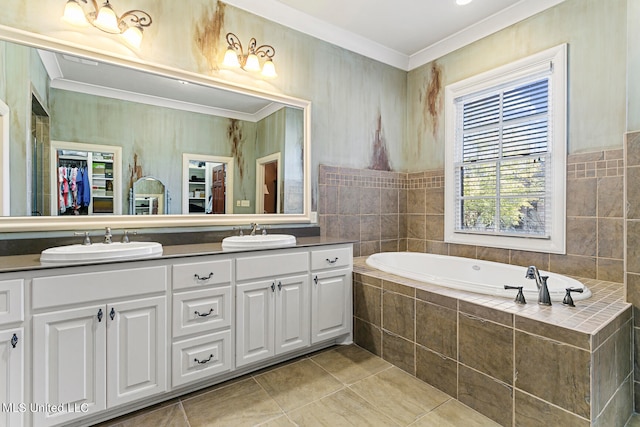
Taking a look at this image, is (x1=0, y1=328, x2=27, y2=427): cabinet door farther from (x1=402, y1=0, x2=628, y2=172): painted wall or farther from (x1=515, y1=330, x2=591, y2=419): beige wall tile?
(x1=402, y1=0, x2=628, y2=172): painted wall

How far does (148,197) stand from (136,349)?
3.16 ft

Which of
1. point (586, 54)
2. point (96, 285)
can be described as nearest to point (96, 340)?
point (96, 285)

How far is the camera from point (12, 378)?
53.9 inches

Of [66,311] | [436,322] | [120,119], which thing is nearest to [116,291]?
[66,311]

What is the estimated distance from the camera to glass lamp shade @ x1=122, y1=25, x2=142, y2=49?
2049mm

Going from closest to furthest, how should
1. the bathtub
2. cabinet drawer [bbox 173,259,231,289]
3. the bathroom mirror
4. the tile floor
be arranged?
the tile floor
cabinet drawer [bbox 173,259,231,289]
the bathtub
the bathroom mirror

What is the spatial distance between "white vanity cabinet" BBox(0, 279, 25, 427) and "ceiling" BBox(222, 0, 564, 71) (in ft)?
7.48

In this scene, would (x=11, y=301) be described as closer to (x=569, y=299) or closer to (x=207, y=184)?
(x=207, y=184)

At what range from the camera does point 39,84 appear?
1853mm

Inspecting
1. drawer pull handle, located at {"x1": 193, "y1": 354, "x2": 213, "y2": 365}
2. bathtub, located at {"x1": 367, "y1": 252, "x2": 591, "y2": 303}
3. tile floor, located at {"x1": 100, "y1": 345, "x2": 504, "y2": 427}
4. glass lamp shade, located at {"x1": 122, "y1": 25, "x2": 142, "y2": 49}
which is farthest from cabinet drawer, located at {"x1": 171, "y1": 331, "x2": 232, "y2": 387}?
glass lamp shade, located at {"x1": 122, "y1": 25, "x2": 142, "y2": 49}

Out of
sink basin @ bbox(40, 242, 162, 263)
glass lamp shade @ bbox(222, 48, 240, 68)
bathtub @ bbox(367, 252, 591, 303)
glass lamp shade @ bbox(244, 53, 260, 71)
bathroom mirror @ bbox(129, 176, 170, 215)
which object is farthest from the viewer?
glass lamp shade @ bbox(244, 53, 260, 71)

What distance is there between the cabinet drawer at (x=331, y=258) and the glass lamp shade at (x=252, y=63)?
151 centimetres

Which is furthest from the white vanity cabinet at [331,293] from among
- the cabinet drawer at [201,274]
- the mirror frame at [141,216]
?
the cabinet drawer at [201,274]

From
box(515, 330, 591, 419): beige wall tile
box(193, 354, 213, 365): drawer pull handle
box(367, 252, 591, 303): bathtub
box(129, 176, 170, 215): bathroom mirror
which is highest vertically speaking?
box(129, 176, 170, 215): bathroom mirror
